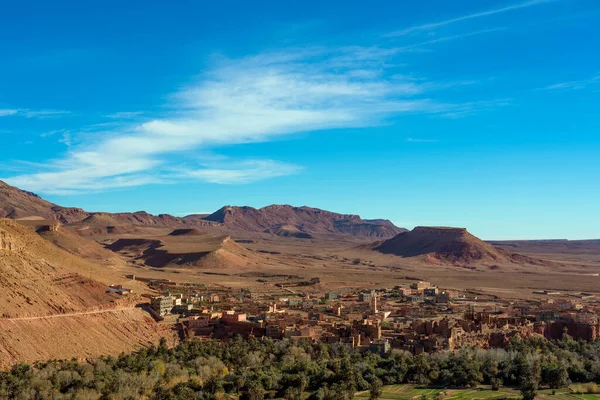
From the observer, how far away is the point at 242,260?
13600 cm

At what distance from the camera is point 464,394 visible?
1292 inches

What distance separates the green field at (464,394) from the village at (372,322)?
777 cm

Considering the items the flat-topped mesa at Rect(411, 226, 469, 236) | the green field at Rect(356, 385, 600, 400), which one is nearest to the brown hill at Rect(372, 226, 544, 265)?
the flat-topped mesa at Rect(411, 226, 469, 236)

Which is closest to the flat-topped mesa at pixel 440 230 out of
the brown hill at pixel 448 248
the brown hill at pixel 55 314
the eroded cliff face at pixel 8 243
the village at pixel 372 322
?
the brown hill at pixel 448 248

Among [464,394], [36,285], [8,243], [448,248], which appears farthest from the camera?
[448,248]

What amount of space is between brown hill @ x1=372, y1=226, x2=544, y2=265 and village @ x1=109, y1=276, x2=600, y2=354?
3522 inches

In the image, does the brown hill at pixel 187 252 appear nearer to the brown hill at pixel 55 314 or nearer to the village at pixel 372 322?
the village at pixel 372 322

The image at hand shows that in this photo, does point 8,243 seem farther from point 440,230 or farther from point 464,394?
point 440,230

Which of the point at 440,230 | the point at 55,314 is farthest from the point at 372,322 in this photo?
the point at 440,230

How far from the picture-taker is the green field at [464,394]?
3184 centimetres

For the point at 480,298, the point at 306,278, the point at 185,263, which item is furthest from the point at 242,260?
the point at 480,298

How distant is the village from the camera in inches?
1756

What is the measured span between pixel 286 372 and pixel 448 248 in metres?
134

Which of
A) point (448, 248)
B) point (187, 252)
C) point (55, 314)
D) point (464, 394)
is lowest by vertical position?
point (464, 394)
